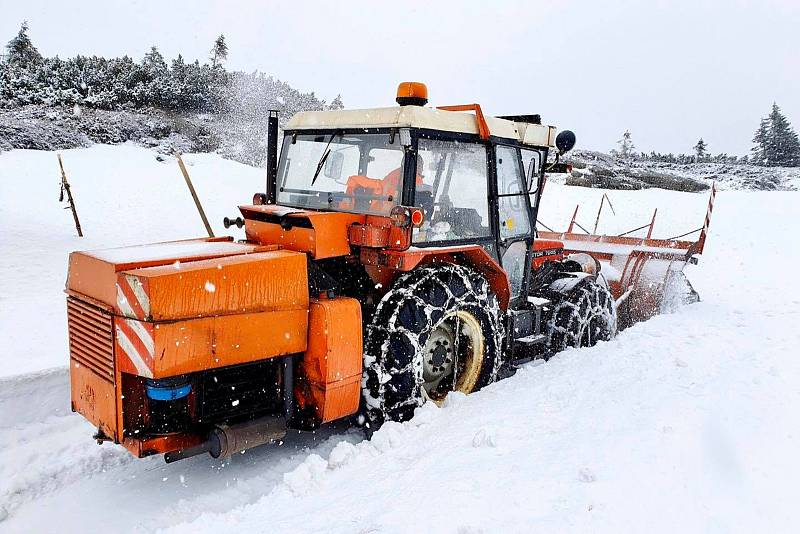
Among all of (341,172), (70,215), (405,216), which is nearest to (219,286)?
(405,216)

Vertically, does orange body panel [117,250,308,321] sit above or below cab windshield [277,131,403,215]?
below

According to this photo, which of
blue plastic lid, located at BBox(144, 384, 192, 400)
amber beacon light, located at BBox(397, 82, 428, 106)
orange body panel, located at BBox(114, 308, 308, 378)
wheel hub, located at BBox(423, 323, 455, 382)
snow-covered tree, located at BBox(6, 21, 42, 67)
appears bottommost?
wheel hub, located at BBox(423, 323, 455, 382)

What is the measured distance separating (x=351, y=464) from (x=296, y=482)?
14.3 inches

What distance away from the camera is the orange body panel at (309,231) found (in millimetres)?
3859

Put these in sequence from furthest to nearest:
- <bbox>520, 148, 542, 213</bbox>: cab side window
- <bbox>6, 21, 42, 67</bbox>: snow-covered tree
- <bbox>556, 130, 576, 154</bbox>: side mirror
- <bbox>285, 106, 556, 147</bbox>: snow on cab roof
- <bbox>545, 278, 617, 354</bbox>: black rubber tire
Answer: <bbox>6, 21, 42, 67</bbox>: snow-covered tree, <bbox>545, 278, 617, 354</bbox>: black rubber tire, <bbox>520, 148, 542, 213</bbox>: cab side window, <bbox>556, 130, 576, 154</bbox>: side mirror, <bbox>285, 106, 556, 147</bbox>: snow on cab roof

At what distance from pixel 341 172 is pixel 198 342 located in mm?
1931

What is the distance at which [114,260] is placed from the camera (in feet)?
10.8

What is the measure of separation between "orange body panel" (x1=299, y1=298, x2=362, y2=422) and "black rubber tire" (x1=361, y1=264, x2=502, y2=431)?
0.53ft

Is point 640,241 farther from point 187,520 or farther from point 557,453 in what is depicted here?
point 187,520

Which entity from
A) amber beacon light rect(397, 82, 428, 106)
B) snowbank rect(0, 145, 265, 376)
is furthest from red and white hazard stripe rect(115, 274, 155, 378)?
snowbank rect(0, 145, 265, 376)

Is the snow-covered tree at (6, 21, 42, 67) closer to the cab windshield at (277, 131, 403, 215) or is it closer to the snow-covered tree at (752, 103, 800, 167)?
the cab windshield at (277, 131, 403, 215)

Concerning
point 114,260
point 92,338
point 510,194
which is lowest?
point 92,338

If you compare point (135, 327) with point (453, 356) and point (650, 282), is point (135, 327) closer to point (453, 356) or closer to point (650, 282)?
point (453, 356)

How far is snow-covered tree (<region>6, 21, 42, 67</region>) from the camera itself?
864 inches
